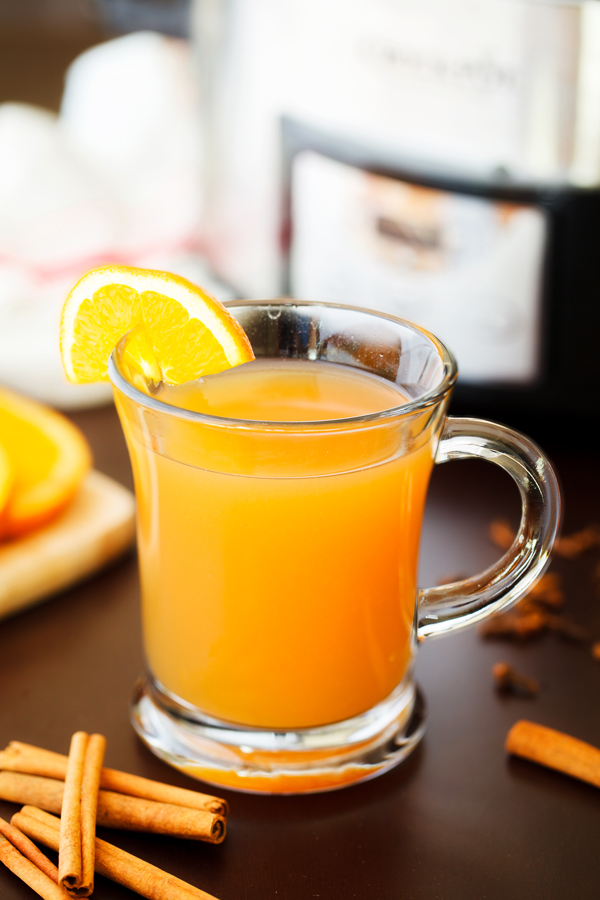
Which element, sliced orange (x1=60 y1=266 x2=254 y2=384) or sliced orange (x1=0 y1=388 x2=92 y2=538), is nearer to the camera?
sliced orange (x1=60 y1=266 x2=254 y2=384)

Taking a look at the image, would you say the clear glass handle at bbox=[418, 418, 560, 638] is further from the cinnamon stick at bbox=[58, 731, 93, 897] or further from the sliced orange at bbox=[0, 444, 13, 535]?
the sliced orange at bbox=[0, 444, 13, 535]

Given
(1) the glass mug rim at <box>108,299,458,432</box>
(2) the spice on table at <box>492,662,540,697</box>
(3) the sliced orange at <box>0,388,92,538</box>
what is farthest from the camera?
(3) the sliced orange at <box>0,388,92,538</box>

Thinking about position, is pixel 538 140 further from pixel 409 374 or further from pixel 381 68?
pixel 409 374

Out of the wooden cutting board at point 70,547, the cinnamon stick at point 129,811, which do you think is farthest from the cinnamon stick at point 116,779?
the wooden cutting board at point 70,547

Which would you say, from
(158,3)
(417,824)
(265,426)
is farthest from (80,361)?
(158,3)

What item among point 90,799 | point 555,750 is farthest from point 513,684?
point 90,799

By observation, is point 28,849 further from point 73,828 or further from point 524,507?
point 524,507

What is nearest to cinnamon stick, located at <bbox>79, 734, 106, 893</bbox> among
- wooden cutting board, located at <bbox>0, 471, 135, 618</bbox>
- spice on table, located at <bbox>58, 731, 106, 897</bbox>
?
spice on table, located at <bbox>58, 731, 106, 897</bbox>
